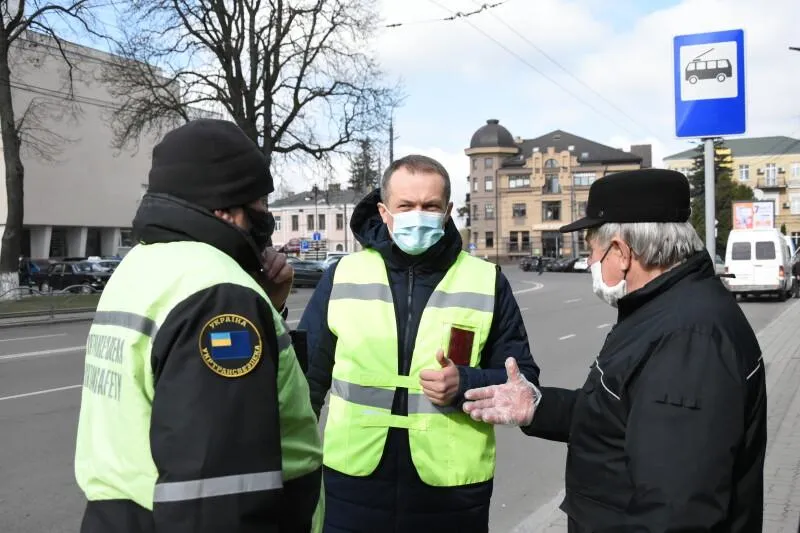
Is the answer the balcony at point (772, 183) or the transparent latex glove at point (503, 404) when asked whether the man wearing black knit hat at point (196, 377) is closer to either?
the transparent latex glove at point (503, 404)

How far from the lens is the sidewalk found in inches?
183

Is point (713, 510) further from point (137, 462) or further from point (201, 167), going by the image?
point (201, 167)

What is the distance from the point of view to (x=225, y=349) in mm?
1483

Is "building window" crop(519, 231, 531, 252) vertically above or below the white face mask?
above

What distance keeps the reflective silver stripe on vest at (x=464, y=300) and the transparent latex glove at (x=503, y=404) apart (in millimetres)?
292

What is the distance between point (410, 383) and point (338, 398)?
0.94 ft

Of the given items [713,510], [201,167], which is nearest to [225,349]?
[201,167]

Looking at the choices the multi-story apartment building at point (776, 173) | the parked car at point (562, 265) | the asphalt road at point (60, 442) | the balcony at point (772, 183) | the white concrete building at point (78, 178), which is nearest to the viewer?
the asphalt road at point (60, 442)

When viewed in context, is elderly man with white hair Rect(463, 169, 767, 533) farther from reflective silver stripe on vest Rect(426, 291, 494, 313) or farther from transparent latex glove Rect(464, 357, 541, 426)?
reflective silver stripe on vest Rect(426, 291, 494, 313)

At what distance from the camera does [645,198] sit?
219 centimetres

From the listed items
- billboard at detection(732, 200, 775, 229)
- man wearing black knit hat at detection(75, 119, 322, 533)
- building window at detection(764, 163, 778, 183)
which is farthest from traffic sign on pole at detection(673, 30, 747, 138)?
building window at detection(764, 163, 778, 183)

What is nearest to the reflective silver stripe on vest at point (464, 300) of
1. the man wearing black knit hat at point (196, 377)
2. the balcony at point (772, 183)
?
the man wearing black knit hat at point (196, 377)

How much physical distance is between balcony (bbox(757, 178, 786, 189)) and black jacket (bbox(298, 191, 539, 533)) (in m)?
102

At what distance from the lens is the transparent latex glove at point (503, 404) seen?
263cm
